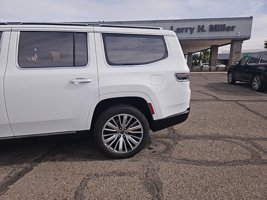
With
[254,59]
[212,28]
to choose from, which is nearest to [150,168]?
[254,59]

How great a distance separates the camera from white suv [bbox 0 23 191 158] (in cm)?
334

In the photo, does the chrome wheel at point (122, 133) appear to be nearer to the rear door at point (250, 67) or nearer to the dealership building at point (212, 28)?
the rear door at point (250, 67)

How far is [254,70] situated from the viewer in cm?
1140

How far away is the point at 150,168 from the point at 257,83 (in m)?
9.49

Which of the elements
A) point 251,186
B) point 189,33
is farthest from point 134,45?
point 189,33

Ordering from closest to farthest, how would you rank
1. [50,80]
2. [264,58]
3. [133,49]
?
[50,80], [133,49], [264,58]

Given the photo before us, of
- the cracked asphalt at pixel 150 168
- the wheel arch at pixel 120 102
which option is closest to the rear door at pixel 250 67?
the cracked asphalt at pixel 150 168

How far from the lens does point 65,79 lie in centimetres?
342

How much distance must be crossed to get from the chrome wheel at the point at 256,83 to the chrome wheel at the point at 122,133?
9070 mm

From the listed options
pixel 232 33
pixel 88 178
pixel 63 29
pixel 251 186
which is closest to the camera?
pixel 251 186

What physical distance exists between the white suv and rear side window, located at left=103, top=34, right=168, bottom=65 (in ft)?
0.05

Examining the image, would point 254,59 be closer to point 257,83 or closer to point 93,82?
point 257,83

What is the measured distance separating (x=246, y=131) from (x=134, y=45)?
309 cm

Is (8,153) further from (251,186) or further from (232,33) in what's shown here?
(232,33)
